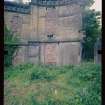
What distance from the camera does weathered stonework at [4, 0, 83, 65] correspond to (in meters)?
1.27

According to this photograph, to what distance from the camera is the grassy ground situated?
1.22 meters

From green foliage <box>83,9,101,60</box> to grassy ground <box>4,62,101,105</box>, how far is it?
0.06 meters

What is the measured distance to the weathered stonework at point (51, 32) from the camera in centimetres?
127

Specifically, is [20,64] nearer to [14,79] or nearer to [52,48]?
[14,79]

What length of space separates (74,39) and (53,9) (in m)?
0.22

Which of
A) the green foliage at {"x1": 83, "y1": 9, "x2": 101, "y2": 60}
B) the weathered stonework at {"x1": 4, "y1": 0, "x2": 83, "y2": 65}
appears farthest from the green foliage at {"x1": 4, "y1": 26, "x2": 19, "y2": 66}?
the green foliage at {"x1": 83, "y1": 9, "x2": 101, "y2": 60}

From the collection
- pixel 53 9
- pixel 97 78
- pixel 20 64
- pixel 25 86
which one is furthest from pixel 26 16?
pixel 97 78

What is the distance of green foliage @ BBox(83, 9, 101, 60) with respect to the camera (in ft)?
4.10

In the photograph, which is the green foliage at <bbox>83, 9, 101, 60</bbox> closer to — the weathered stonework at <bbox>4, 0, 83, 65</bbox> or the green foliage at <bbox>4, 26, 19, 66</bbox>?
the weathered stonework at <bbox>4, 0, 83, 65</bbox>

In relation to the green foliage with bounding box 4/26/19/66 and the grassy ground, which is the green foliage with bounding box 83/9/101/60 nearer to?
the grassy ground

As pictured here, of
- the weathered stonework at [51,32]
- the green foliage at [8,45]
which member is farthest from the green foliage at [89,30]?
the green foliage at [8,45]

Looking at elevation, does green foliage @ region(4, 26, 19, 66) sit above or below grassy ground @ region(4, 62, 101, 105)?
above

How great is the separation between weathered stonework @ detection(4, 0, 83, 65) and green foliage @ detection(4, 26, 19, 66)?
31 mm

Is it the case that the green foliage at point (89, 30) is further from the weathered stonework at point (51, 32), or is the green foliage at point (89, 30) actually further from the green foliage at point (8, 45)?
the green foliage at point (8, 45)
